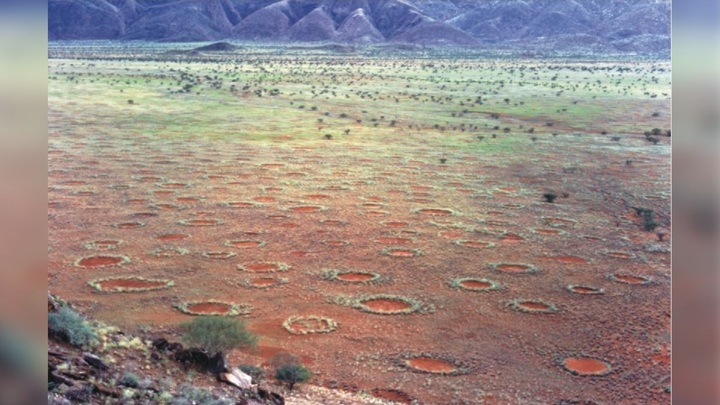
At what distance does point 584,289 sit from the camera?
10.5 meters

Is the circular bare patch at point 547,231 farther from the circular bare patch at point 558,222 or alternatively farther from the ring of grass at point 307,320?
the ring of grass at point 307,320

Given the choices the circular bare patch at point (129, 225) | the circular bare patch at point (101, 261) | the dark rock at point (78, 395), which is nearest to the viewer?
the dark rock at point (78, 395)

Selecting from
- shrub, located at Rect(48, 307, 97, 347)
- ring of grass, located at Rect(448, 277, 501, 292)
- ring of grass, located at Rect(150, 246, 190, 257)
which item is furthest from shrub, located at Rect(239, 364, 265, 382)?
ring of grass, located at Rect(150, 246, 190, 257)

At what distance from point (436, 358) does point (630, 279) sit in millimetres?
4202

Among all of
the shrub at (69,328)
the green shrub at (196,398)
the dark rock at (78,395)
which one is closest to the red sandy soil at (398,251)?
the green shrub at (196,398)

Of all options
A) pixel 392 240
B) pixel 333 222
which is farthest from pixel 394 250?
pixel 333 222

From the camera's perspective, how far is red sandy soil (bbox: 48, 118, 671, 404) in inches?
329

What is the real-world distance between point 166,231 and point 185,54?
10193 millimetres

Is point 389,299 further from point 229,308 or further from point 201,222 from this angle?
point 201,222

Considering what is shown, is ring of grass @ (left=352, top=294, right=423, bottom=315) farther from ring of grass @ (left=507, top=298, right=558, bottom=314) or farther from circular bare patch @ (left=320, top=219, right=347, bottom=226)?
circular bare patch @ (left=320, top=219, right=347, bottom=226)

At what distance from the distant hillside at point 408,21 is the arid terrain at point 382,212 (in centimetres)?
86

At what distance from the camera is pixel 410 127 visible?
20.3m

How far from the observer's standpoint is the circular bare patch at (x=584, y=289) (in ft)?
34.0
